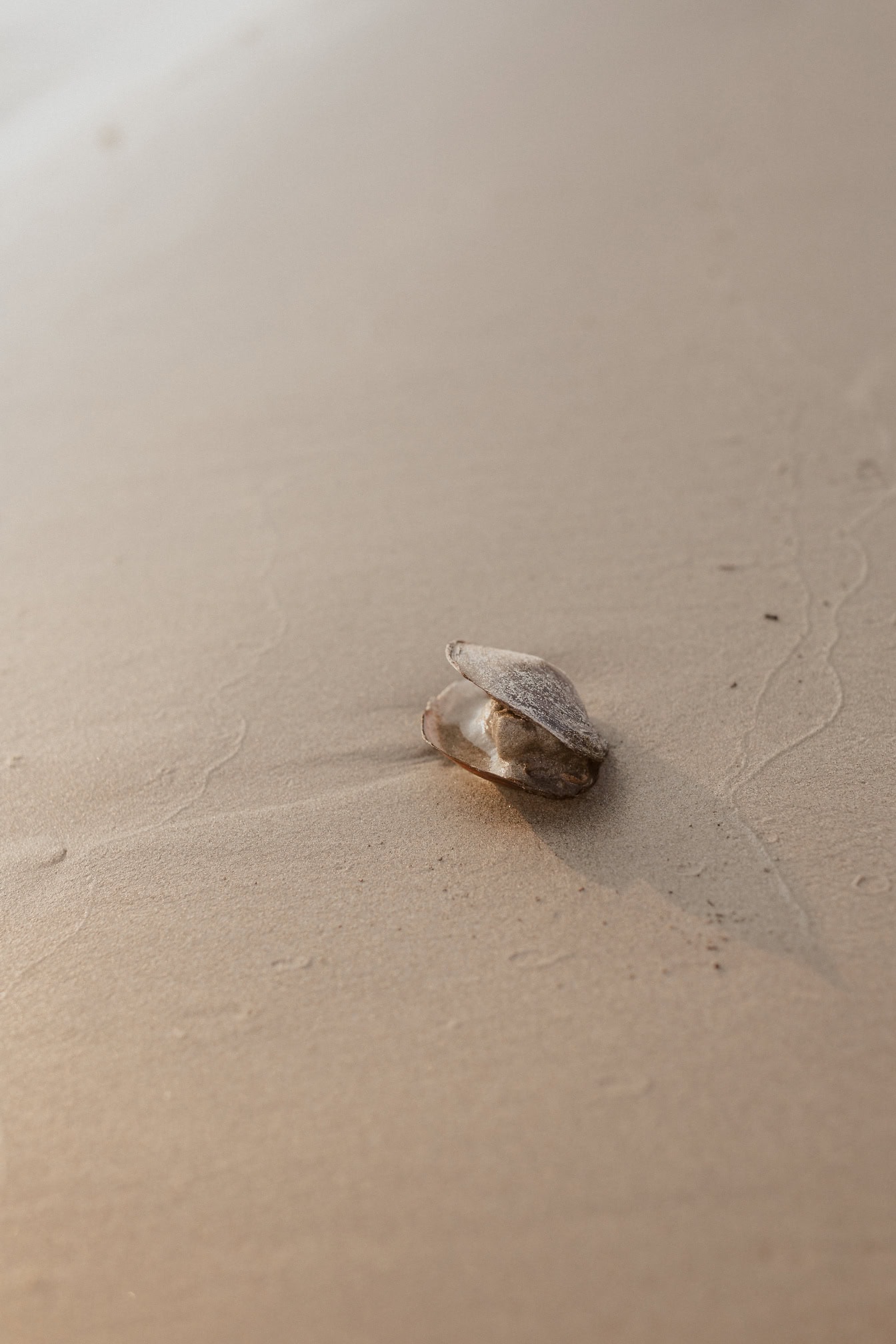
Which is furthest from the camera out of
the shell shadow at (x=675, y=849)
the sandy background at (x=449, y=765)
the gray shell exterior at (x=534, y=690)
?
the gray shell exterior at (x=534, y=690)

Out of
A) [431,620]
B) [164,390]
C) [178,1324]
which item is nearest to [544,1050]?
[178,1324]

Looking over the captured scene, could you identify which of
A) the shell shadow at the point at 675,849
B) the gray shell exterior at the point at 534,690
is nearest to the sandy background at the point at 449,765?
the shell shadow at the point at 675,849

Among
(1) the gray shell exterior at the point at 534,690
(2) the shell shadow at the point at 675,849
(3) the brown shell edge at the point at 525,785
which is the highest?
(1) the gray shell exterior at the point at 534,690

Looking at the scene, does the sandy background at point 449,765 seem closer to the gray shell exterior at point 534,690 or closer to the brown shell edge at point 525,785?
the brown shell edge at point 525,785

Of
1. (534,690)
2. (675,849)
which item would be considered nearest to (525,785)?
(534,690)

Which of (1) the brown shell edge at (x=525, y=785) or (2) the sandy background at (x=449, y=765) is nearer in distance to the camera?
(2) the sandy background at (x=449, y=765)

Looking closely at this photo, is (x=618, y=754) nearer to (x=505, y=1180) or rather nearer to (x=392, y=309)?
Result: (x=505, y=1180)

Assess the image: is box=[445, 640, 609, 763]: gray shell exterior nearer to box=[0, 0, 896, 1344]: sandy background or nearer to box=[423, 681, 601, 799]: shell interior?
box=[423, 681, 601, 799]: shell interior

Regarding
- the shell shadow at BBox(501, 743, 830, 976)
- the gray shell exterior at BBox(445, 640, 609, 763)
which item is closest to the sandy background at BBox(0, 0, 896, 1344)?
the shell shadow at BBox(501, 743, 830, 976)
